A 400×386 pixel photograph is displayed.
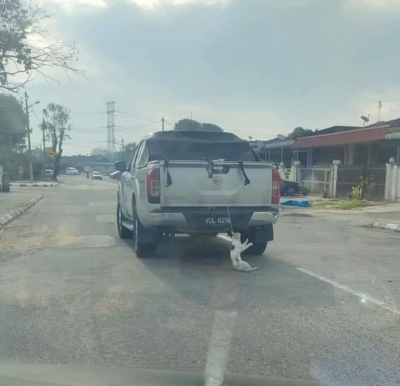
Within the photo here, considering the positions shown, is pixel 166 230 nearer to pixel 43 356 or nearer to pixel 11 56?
pixel 43 356

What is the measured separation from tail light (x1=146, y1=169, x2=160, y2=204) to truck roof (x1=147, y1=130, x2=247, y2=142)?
1846mm

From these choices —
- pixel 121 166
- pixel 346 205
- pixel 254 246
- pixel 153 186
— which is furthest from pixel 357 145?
pixel 153 186

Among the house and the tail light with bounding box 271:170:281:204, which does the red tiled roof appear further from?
the tail light with bounding box 271:170:281:204

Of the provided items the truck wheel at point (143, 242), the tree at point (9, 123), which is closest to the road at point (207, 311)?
the truck wheel at point (143, 242)

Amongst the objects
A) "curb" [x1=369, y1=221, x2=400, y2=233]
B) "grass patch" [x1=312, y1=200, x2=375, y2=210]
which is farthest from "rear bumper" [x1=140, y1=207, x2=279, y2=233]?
"grass patch" [x1=312, y1=200, x2=375, y2=210]

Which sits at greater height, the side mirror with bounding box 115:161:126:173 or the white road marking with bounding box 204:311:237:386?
the side mirror with bounding box 115:161:126:173

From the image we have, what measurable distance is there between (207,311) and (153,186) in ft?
10.8

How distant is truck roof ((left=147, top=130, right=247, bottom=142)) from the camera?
11.1 meters

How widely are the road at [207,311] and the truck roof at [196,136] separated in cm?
211

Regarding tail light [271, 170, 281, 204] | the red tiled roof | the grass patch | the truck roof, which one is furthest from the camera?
the red tiled roof

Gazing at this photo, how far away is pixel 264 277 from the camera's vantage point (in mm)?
8414

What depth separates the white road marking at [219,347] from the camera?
14.7 ft

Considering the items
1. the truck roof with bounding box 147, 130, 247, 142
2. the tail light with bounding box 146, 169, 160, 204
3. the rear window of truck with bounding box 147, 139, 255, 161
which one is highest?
the truck roof with bounding box 147, 130, 247, 142

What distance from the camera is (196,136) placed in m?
11.2
